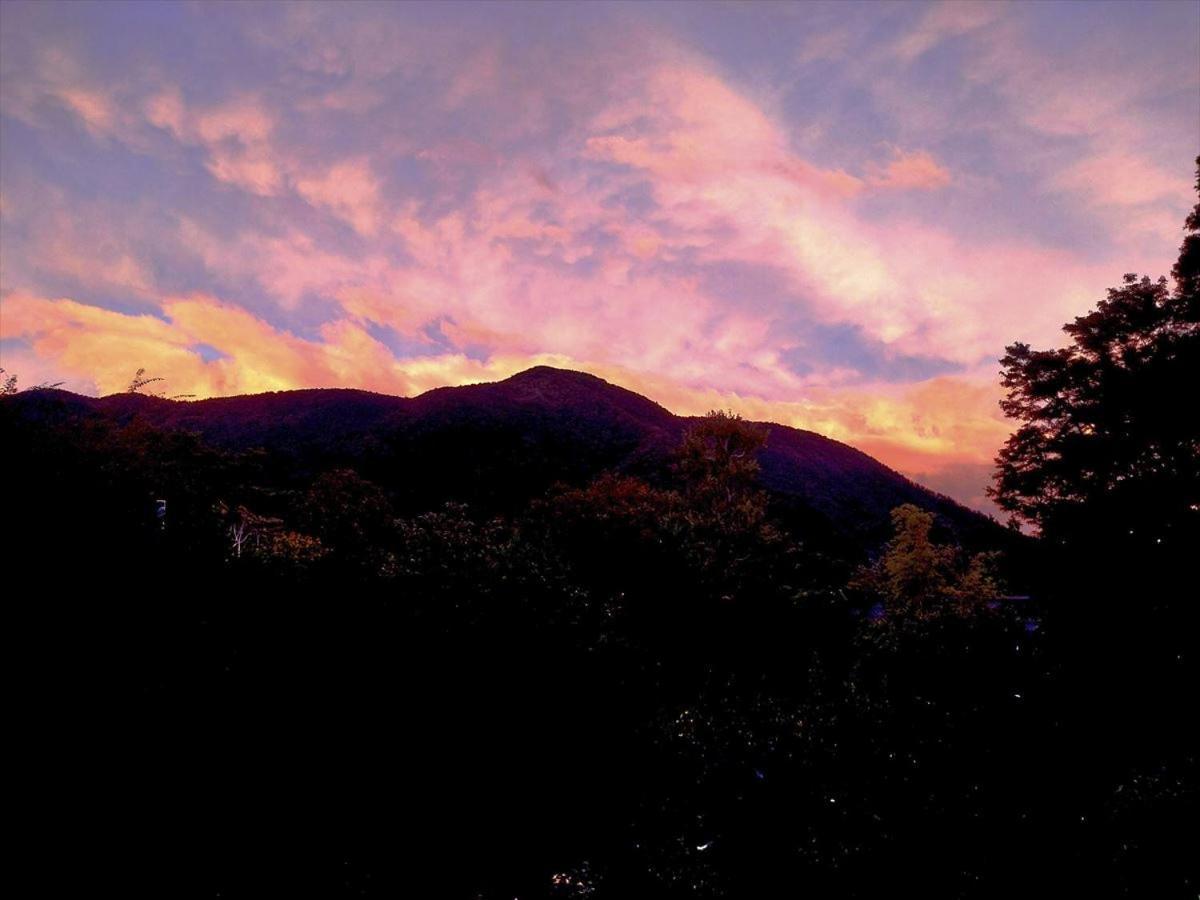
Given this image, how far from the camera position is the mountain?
285ft

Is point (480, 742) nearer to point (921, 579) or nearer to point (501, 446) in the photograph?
point (921, 579)

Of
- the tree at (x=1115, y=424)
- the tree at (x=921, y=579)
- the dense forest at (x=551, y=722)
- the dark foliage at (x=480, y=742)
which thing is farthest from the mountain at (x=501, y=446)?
the dark foliage at (x=480, y=742)

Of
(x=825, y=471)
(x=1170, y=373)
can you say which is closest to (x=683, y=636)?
(x=1170, y=373)

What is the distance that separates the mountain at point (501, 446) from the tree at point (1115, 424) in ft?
179

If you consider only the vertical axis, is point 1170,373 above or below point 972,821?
above

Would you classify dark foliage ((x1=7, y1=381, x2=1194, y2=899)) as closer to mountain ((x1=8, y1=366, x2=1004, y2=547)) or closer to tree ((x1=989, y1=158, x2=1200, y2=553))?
tree ((x1=989, y1=158, x2=1200, y2=553))

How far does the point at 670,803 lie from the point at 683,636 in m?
9.98

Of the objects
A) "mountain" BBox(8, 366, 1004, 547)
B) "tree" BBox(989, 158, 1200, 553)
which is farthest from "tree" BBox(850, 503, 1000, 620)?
"mountain" BBox(8, 366, 1004, 547)

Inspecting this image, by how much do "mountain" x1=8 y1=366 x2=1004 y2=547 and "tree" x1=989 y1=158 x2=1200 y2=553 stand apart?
5459cm

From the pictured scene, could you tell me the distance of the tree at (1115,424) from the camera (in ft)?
72.3

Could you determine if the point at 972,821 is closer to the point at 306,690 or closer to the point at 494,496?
the point at 306,690

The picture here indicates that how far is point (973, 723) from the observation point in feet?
39.5

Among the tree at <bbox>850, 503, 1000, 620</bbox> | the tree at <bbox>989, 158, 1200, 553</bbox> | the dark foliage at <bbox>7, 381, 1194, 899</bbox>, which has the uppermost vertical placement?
the tree at <bbox>989, 158, 1200, 553</bbox>

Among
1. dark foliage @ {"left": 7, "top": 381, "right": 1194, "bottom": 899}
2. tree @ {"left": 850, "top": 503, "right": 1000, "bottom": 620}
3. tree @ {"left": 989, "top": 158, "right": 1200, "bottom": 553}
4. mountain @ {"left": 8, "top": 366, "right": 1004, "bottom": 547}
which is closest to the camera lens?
dark foliage @ {"left": 7, "top": 381, "right": 1194, "bottom": 899}
